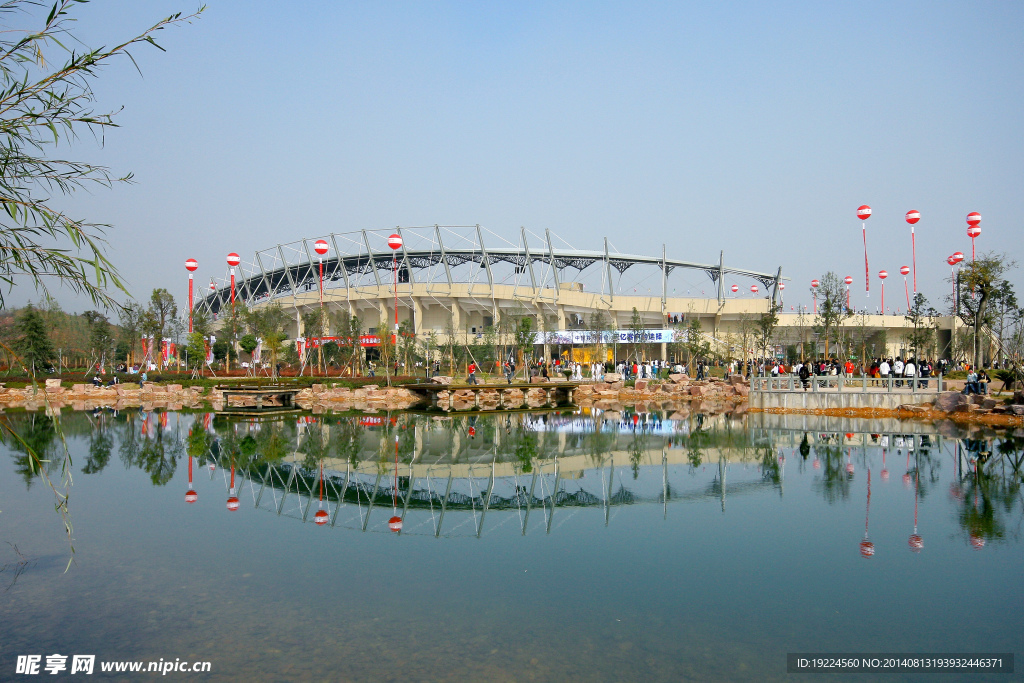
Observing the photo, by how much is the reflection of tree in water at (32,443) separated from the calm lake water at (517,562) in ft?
1.20

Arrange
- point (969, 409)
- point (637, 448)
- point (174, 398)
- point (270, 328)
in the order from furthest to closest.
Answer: point (270, 328) < point (174, 398) < point (969, 409) < point (637, 448)

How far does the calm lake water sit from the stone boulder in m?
6.58

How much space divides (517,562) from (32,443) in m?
15.4

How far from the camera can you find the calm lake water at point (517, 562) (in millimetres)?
5547

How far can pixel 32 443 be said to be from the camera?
1745 centimetres

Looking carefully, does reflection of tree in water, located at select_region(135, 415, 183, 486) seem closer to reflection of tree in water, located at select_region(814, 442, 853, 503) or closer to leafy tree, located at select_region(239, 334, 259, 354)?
reflection of tree in water, located at select_region(814, 442, 853, 503)

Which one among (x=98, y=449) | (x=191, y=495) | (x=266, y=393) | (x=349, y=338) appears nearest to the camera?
(x=191, y=495)

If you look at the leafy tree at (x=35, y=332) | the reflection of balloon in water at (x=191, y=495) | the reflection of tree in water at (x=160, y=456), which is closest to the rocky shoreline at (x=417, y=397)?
the leafy tree at (x=35, y=332)

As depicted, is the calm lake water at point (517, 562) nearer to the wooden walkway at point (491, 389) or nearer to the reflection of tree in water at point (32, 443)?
the reflection of tree in water at point (32, 443)

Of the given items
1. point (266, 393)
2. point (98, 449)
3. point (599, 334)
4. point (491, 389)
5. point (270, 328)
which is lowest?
point (98, 449)

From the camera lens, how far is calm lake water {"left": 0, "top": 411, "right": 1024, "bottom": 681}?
5547 mm

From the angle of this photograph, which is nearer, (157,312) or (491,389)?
(491,389)

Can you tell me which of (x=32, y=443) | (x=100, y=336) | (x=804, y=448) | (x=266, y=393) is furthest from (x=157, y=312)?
(x=804, y=448)

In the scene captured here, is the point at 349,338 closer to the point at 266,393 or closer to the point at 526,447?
the point at 266,393
